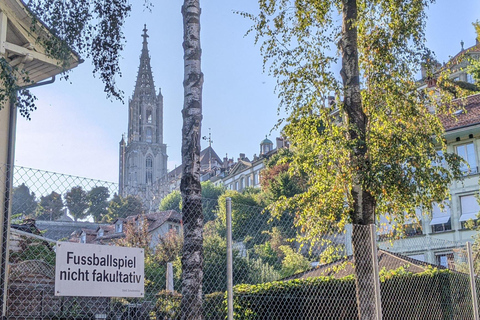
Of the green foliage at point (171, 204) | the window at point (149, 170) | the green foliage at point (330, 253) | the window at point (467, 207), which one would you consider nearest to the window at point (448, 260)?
the window at point (467, 207)

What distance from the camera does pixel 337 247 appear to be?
857 cm

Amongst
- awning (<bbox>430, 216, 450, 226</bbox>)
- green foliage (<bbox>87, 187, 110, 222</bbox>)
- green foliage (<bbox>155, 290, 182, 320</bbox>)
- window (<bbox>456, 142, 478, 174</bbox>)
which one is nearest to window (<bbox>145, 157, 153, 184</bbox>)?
awning (<bbox>430, 216, 450, 226</bbox>)

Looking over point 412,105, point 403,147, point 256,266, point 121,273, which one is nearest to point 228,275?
point 121,273

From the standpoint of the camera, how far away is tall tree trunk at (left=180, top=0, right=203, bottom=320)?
5664 mm

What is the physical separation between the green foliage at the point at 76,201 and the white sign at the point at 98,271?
29 cm

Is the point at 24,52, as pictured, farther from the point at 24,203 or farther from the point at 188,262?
the point at 24,203

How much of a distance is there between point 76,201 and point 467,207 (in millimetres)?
33666

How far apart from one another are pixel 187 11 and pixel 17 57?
447cm

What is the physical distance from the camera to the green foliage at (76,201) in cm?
472

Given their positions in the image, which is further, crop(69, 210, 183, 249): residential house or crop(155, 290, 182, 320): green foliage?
crop(155, 290, 182, 320): green foliage

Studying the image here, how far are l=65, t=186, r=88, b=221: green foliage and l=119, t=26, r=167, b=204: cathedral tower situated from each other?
149717 millimetres

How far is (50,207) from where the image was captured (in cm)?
438

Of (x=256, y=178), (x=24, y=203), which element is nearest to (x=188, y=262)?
(x=24, y=203)

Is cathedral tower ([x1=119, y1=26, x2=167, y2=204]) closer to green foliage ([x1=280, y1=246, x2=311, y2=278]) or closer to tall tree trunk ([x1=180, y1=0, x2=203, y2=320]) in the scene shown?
green foliage ([x1=280, y1=246, x2=311, y2=278])
